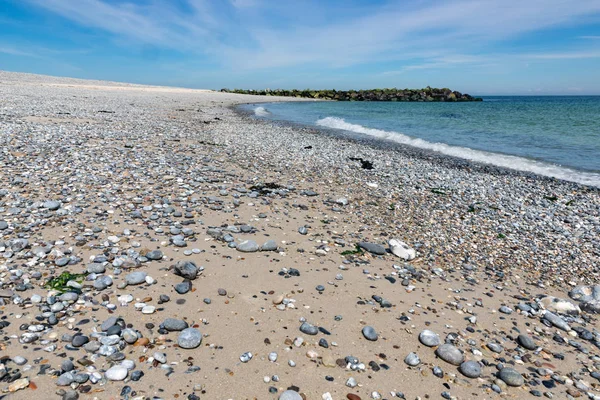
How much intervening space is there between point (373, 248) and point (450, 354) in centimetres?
244

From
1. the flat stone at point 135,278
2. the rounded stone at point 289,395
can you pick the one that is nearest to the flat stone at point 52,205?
the flat stone at point 135,278

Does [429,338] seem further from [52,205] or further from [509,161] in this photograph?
[509,161]

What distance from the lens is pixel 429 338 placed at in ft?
12.4

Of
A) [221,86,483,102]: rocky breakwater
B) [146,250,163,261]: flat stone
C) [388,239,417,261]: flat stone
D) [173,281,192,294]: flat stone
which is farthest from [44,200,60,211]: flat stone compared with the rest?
[221,86,483,102]: rocky breakwater

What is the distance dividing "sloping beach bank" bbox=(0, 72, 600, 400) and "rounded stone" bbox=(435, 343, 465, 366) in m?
0.01

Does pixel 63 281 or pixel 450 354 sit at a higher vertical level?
pixel 63 281

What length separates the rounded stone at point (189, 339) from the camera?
341cm

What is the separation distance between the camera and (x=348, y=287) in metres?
4.75

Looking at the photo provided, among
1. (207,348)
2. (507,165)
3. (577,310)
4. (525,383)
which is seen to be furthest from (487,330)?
(507,165)

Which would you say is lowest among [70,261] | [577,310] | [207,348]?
[577,310]

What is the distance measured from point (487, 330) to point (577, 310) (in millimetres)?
1595

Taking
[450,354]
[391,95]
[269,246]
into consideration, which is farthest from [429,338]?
[391,95]

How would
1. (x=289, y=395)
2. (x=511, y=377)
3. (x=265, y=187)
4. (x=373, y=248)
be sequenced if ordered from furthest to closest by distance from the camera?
(x=265, y=187), (x=373, y=248), (x=511, y=377), (x=289, y=395)

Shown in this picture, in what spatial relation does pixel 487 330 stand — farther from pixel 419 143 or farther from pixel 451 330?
pixel 419 143
